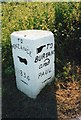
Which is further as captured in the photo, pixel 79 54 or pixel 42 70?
pixel 79 54

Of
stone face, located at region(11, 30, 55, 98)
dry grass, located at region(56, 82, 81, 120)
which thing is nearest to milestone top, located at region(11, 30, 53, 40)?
stone face, located at region(11, 30, 55, 98)

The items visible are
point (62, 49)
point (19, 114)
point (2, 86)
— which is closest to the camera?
point (19, 114)

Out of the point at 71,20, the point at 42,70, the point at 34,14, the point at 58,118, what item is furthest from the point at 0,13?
the point at 58,118

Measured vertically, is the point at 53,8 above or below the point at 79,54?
above

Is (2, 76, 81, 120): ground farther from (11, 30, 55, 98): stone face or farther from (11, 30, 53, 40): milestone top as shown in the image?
(11, 30, 53, 40): milestone top

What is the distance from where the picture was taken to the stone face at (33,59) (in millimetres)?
3820

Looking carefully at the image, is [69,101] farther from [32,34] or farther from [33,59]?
[32,34]

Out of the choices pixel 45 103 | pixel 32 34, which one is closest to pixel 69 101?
pixel 45 103

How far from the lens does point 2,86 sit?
14.5 ft

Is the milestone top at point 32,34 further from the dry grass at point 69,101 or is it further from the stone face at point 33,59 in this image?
the dry grass at point 69,101

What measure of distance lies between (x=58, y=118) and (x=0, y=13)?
2121mm

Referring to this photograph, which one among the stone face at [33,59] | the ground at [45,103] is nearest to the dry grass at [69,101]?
the ground at [45,103]

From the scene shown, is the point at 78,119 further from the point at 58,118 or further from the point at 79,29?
the point at 79,29

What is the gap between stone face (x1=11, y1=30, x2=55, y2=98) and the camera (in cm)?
382
